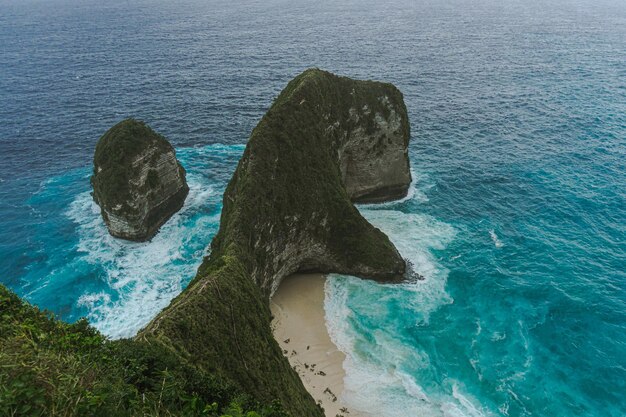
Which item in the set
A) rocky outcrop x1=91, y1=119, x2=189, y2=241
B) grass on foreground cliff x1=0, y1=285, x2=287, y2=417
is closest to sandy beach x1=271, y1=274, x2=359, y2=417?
grass on foreground cliff x1=0, y1=285, x2=287, y2=417

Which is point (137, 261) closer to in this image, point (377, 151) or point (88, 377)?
point (377, 151)

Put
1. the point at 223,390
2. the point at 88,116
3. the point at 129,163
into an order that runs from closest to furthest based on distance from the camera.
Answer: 1. the point at 223,390
2. the point at 129,163
3. the point at 88,116

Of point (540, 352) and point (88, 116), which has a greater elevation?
point (88, 116)

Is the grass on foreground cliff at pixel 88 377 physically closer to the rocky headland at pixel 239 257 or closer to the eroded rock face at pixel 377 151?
the rocky headland at pixel 239 257

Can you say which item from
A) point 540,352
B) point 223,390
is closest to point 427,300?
point 540,352

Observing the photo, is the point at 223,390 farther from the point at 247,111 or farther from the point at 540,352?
the point at 247,111

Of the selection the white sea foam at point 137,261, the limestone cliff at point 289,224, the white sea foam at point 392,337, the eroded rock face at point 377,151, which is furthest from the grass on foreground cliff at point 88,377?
the eroded rock face at point 377,151

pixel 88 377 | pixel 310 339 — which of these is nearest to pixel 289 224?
pixel 310 339
